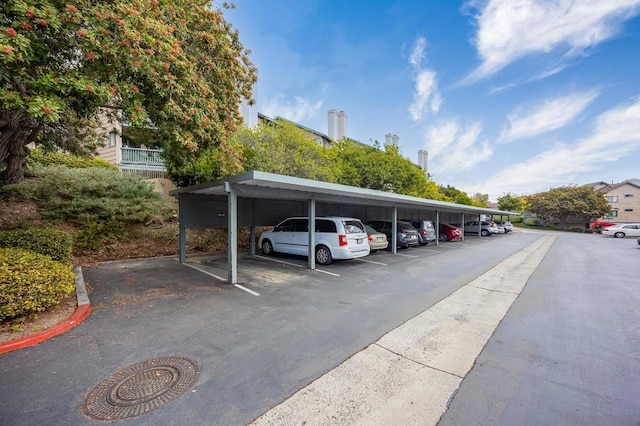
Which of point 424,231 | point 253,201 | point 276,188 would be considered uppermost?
point 276,188

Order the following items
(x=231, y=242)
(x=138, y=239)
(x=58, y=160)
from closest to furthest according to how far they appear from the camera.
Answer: (x=231, y=242)
(x=138, y=239)
(x=58, y=160)

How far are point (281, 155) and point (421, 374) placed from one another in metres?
11.7

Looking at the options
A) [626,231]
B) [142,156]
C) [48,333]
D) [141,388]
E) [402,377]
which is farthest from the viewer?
[626,231]

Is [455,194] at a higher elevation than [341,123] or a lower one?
lower

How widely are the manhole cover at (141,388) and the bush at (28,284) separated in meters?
2.13

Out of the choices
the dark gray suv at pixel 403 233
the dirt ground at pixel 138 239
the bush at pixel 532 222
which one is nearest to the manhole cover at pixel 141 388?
the dirt ground at pixel 138 239

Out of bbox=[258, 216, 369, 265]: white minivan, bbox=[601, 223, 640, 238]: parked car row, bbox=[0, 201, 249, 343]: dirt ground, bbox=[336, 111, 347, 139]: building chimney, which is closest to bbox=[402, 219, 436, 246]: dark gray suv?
bbox=[258, 216, 369, 265]: white minivan

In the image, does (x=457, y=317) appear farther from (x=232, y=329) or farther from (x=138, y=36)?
(x=138, y=36)

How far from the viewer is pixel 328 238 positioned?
9203 millimetres

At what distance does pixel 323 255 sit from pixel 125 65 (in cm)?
704

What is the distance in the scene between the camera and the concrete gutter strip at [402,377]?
239 centimetres

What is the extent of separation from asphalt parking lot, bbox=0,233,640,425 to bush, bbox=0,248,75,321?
63 centimetres

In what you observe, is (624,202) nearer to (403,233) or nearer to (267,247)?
(403,233)

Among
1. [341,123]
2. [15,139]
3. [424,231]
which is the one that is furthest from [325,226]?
[341,123]
